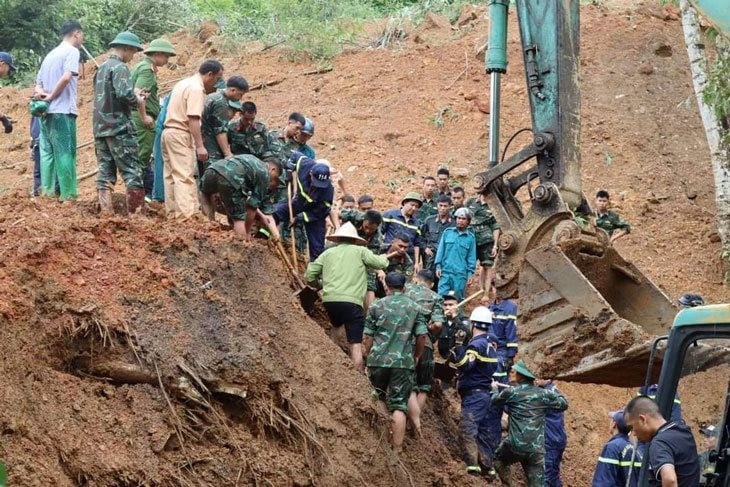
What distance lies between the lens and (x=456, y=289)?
46.5 feet

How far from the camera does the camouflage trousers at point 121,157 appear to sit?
1108cm

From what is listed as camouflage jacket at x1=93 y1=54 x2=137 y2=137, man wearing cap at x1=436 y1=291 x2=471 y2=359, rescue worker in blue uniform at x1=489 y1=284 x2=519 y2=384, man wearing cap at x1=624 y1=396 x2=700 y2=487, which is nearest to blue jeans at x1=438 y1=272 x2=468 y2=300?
man wearing cap at x1=436 y1=291 x2=471 y2=359

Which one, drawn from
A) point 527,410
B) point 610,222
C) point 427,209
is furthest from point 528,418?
point 610,222

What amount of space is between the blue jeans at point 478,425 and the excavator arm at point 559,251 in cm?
150

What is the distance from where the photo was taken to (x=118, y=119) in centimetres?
1106

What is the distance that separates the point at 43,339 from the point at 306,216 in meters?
3.88

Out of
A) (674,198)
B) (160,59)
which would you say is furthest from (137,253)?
(674,198)

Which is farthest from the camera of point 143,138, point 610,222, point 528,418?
point 610,222

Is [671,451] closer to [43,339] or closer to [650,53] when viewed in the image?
[43,339]

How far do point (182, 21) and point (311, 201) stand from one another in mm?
15840

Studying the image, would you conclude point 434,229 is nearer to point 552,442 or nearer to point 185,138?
point 552,442

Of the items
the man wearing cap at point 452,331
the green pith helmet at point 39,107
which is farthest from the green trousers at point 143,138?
the man wearing cap at point 452,331

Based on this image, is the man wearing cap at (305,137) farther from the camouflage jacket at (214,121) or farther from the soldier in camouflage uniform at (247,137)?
the camouflage jacket at (214,121)

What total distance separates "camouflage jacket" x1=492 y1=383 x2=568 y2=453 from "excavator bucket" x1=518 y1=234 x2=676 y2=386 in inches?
53.4
